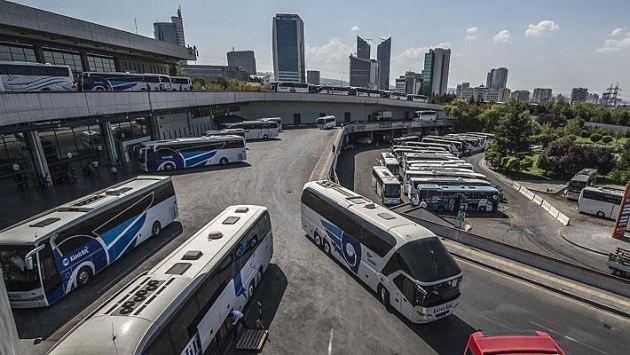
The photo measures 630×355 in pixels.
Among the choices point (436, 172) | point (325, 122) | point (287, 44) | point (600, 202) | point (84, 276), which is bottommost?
point (600, 202)

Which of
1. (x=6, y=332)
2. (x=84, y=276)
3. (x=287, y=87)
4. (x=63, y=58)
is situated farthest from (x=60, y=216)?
(x=287, y=87)

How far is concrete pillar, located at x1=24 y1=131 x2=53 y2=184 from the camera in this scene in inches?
925

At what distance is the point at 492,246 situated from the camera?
57.7 feet

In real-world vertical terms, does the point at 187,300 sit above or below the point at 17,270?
above

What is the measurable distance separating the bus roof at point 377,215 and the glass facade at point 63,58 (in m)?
36.5

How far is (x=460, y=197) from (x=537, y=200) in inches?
428

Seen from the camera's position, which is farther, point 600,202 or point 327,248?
point 600,202

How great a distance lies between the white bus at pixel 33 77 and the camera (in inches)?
976

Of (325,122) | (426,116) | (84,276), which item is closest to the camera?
(84,276)

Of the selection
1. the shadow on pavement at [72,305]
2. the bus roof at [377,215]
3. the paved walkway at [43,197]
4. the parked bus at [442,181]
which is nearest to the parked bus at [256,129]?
the paved walkway at [43,197]

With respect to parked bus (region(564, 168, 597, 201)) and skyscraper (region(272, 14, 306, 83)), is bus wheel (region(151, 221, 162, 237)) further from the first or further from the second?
skyscraper (region(272, 14, 306, 83))

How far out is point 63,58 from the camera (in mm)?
36094

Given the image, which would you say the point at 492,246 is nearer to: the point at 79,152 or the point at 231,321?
the point at 231,321

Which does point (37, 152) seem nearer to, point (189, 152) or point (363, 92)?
point (189, 152)
